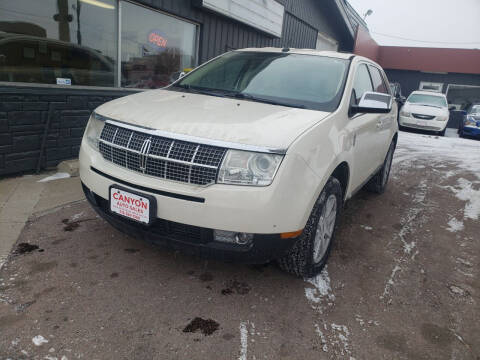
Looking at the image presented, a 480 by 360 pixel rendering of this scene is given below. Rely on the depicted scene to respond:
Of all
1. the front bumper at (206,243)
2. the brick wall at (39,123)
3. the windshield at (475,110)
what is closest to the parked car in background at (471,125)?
the windshield at (475,110)

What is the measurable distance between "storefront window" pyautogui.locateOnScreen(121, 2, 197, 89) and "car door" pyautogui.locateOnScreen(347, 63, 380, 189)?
328cm

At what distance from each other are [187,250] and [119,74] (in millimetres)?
4206

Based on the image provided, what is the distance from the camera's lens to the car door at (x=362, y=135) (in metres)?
3.18

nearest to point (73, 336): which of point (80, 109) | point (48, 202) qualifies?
point (48, 202)

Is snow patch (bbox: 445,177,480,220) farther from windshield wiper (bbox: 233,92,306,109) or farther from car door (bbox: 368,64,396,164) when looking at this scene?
windshield wiper (bbox: 233,92,306,109)

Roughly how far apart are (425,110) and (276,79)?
1185cm

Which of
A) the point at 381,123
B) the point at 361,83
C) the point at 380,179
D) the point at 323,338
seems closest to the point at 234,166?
the point at 323,338

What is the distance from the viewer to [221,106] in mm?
2734

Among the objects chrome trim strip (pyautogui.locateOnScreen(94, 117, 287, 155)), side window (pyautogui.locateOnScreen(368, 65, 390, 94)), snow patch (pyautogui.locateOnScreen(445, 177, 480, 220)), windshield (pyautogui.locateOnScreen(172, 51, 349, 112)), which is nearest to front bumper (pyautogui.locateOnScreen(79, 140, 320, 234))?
chrome trim strip (pyautogui.locateOnScreen(94, 117, 287, 155))

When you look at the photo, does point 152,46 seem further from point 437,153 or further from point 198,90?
point 437,153

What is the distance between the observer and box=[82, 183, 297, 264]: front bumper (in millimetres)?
2207

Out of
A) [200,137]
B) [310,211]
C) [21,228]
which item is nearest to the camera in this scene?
[200,137]

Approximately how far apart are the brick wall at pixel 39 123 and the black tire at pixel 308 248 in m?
3.47

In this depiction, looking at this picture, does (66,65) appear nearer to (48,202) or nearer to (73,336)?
(48,202)
